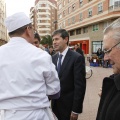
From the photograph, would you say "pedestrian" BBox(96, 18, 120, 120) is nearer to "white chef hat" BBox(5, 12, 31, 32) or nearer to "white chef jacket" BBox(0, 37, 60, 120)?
"white chef jacket" BBox(0, 37, 60, 120)

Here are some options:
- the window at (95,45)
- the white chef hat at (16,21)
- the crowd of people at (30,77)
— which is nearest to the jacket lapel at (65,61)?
the crowd of people at (30,77)

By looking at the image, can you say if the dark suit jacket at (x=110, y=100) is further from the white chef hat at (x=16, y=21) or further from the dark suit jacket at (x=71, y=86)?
the dark suit jacket at (x=71, y=86)

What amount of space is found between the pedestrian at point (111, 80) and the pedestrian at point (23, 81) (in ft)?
1.70

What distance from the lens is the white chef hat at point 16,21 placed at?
2.00 metres

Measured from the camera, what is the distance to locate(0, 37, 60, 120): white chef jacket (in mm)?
1856

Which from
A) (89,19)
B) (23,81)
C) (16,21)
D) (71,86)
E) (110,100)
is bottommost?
(71,86)

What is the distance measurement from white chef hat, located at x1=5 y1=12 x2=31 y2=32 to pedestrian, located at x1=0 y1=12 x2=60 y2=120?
0.16m

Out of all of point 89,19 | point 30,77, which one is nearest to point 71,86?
point 30,77

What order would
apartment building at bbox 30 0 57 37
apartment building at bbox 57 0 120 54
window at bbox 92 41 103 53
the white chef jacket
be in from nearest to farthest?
the white chef jacket → apartment building at bbox 57 0 120 54 → window at bbox 92 41 103 53 → apartment building at bbox 30 0 57 37

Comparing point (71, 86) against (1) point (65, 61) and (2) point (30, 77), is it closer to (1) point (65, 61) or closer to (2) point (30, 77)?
(1) point (65, 61)

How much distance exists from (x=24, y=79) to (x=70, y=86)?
1.15 m

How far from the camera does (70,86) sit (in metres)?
2.90

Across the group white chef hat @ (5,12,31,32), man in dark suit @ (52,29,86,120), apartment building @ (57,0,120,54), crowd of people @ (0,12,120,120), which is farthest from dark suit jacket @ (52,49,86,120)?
apartment building @ (57,0,120,54)

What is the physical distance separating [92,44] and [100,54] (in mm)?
14154
